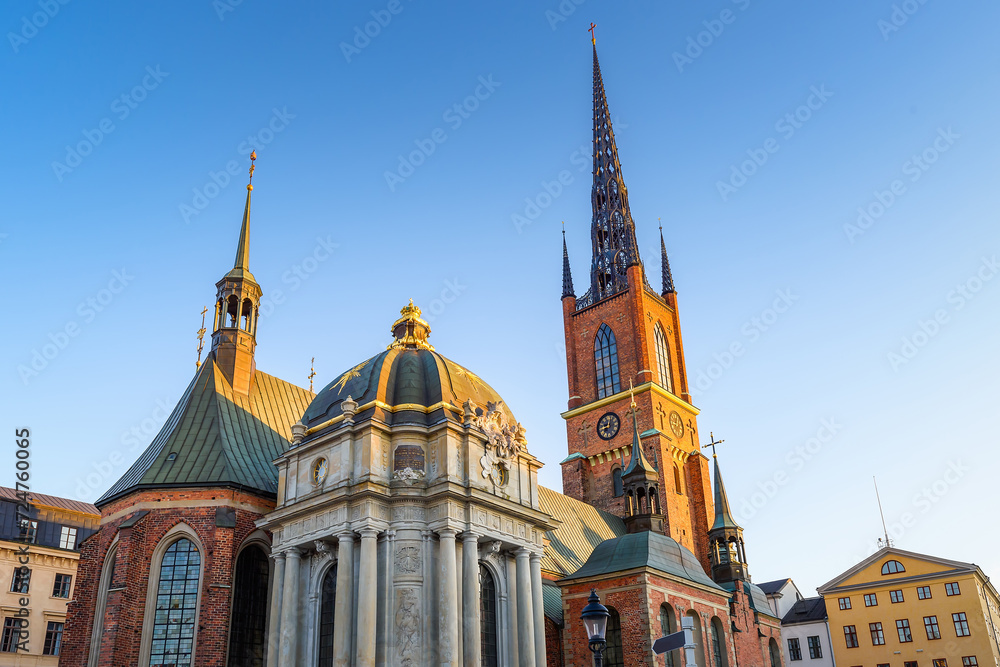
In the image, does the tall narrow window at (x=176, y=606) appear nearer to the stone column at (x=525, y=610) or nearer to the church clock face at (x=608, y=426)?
the stone column at (x=525, y=610)

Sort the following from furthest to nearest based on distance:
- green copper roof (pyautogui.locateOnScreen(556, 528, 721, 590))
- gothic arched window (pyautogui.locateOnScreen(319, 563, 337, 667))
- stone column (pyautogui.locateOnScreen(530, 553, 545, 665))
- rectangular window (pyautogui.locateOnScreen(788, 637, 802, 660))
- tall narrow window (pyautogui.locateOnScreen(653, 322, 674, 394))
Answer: rectangular window (pyautogui.locateOnScreen(788, 637, 802, 660)) < tall narrow window (pyautogui.locateOnScreen(653, 322, 674, 394)) < green copper roof (pyautogui.locateOnScreen(556, 528, 721, 590)) < stone column (pyautogui.locateOnScreen(530, 553, 545, 665)) < gothic arched window (pyautogui.locateOnScreen(319, 563, 337, 667))

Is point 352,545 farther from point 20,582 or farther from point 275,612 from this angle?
point 20,582

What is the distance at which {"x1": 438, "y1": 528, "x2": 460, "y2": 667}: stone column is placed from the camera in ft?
89.5

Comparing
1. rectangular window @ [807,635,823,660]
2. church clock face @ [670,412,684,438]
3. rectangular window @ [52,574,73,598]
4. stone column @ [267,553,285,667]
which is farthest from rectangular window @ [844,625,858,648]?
rectangular window @ [52,574,73,598]

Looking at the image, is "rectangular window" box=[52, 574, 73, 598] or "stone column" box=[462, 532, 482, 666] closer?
"stone column" box=[462, 532, 482, 666]

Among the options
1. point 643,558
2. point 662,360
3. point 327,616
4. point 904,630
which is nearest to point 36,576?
point 327,616

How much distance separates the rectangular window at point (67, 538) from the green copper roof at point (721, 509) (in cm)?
3808

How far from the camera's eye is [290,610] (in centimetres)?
2959

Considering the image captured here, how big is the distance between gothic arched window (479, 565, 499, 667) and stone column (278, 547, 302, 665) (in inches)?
243

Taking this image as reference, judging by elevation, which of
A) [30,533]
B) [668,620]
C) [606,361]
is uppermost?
[606,361]

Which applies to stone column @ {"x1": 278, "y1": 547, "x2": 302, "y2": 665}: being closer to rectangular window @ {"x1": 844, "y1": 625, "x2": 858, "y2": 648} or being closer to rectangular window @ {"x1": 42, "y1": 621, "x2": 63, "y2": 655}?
rectangular window @ {"x1": 42, "y1": 621, "x2": 63, "y2": 655}

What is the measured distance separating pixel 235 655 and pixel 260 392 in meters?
12.8

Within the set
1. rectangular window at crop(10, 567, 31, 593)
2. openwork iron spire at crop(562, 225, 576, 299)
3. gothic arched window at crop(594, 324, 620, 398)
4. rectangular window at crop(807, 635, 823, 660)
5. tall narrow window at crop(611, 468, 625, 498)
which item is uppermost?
openwork iron spire at crop(562, 225, 576, 299)

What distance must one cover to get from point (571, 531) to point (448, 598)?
1995 cm
